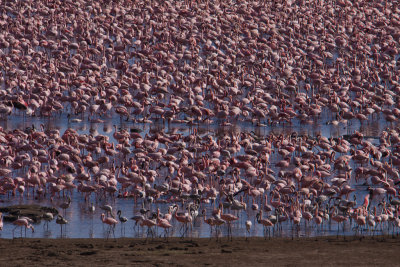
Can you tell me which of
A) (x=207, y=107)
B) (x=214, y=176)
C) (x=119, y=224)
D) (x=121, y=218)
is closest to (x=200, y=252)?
(x=121, y=218)

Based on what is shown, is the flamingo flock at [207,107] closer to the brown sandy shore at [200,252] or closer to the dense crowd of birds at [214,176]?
the dense crowd of birds at [214,176]

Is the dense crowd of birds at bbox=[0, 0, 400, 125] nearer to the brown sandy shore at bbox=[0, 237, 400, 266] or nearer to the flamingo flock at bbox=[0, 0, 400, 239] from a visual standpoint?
the flamingo flock at bbox=[0, 0, 400, 239]

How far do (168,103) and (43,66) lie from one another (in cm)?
548

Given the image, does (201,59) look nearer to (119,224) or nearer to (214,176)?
Result: (214,176)

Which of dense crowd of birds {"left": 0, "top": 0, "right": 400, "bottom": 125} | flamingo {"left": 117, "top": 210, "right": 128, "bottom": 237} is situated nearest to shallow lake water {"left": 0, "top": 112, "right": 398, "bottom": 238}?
flamingo {"left": 117, "top": 210, "right": 128, "bottom": 237}

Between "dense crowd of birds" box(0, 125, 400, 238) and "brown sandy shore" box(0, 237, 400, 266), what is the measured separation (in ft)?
2.40

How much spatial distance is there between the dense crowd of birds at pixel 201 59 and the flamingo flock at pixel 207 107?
0.08 meters

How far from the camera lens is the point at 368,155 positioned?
1024 inches

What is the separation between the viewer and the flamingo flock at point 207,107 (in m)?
22.2

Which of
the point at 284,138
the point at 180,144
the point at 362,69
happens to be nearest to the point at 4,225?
the point at 180,144

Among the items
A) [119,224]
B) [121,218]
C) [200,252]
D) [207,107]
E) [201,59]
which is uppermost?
[201,59]

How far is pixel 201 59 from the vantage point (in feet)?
118

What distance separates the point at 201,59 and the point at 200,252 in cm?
1846

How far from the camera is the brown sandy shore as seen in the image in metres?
17.3
